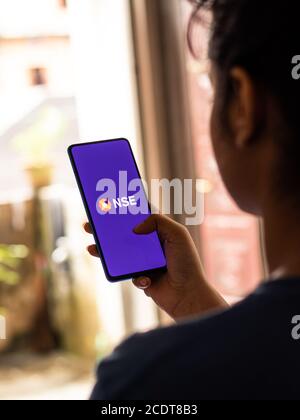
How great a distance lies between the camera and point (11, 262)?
329 centimetres

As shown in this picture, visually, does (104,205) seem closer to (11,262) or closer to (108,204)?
(108,204)

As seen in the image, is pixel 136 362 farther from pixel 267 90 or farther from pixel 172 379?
pixel 267 90

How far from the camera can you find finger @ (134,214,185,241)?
93 cm

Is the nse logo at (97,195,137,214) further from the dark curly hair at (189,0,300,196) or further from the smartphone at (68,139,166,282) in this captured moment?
the dark curly hair at (189,0,300,196)

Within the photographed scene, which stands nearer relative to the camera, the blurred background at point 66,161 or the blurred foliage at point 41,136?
the blurred background at point 66,161

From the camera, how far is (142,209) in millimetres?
946

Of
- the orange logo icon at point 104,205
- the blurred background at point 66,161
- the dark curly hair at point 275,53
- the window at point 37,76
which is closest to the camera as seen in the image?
the dark curly hair at point 275,53

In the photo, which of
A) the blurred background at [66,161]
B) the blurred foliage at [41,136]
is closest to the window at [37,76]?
the blurred background at [66,161]

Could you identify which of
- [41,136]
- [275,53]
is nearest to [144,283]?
[275,53]

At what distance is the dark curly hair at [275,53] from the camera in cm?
52

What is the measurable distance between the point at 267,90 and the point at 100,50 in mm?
2413

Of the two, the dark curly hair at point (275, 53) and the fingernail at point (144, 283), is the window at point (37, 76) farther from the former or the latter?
the dark curly hair at point (275, 53)

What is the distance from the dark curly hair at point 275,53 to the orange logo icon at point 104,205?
40cm

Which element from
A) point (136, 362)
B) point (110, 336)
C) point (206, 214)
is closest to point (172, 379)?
point (136, 362)
